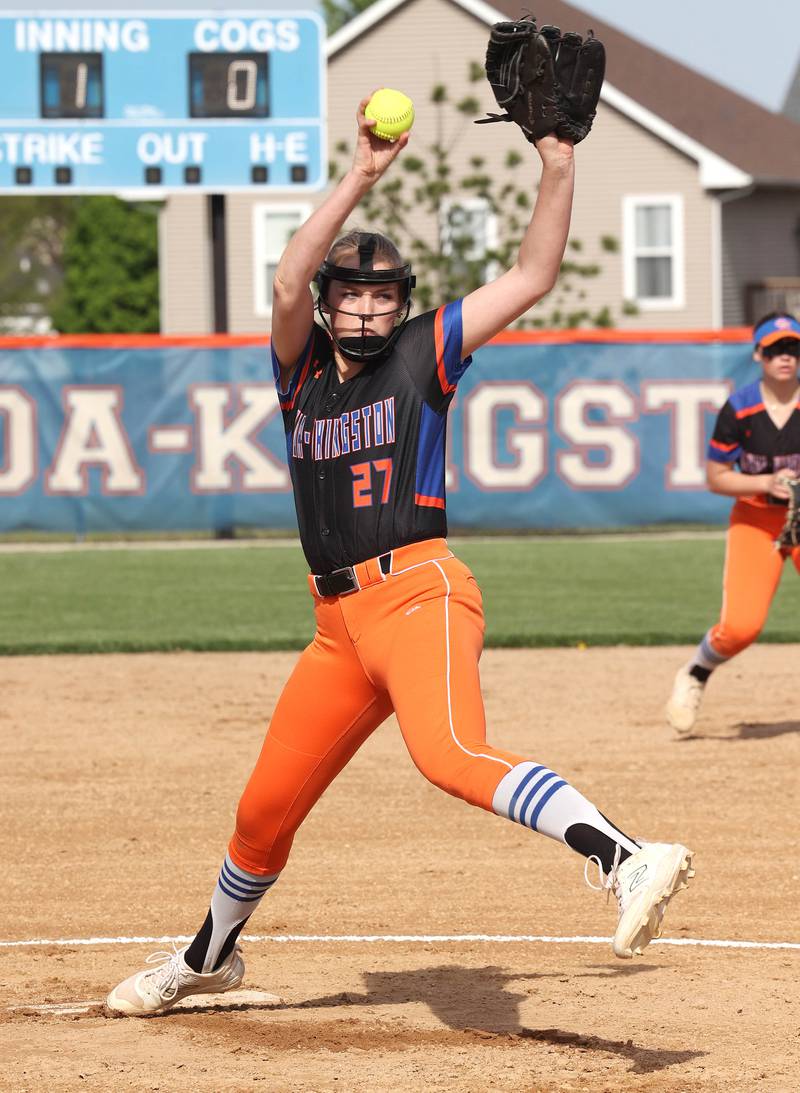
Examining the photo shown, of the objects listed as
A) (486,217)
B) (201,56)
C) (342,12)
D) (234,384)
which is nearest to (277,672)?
(234,384)

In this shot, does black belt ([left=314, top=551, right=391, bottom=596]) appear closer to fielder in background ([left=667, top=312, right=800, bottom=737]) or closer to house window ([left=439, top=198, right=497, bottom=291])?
fielder in background ([left=667, top=312, right=800, bottom=737])

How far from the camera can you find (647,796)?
825 cm

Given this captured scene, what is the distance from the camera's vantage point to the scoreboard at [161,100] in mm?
20750

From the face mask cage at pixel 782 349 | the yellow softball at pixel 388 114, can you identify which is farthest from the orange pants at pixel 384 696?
the face mask cage at pixel 782 349

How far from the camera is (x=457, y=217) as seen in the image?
30797 millimetres

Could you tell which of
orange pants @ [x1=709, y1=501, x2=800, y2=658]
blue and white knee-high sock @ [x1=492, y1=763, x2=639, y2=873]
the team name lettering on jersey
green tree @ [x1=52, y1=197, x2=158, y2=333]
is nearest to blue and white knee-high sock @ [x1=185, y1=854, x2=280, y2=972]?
blue and white knee-high sock @ [x1=492, y1=763, x2=639, y2=873]

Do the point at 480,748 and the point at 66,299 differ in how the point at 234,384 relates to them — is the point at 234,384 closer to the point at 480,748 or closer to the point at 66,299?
the point at 480,748

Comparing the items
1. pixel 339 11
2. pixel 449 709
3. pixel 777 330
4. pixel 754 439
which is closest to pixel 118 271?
pixel 339 11

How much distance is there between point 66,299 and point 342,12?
58.2ft

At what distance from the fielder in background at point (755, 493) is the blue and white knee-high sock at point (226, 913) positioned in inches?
183

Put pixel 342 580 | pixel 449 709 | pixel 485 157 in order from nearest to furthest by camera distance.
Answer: pixel 449 709
pixel 342 580
pixel 485 157

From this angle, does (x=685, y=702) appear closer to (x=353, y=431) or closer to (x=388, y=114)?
(x=353, y=431)

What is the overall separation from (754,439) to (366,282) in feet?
16.4

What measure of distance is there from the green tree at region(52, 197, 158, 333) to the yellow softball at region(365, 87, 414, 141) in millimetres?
46503
